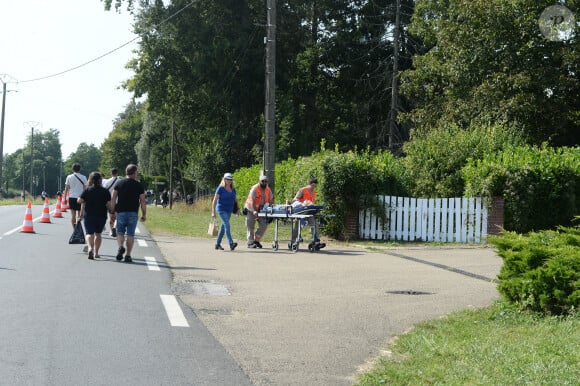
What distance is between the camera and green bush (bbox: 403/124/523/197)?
22188 millimetres

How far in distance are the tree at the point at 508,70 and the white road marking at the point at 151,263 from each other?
18.5 m

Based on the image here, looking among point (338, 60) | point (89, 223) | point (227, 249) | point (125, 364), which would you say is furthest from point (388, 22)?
point (125, 364)

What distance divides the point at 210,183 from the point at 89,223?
34282 mm

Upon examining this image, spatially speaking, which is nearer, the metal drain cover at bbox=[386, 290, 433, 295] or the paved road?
→ the paved road

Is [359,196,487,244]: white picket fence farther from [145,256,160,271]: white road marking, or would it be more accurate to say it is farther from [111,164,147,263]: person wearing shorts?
[111,164,147,263]: person wearing shorts

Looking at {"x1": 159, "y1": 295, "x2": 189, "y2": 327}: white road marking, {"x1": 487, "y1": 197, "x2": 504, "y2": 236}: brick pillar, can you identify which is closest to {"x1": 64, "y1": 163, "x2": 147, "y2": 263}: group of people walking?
{"x1": 159, "y1": 295, "x2": 189, "y2": 327}: white road marking

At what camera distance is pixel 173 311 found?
896cm

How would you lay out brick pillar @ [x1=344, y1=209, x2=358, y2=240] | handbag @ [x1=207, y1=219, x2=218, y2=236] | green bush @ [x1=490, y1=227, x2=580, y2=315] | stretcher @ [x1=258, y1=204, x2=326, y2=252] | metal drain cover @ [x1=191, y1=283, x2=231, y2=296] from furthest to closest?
brick pillar @ [x1=344, y1=209, x2=358, y2=240] → handbag @ [x1=207, y1=219, x2=218, y2=236] → stretcher @ [x1=258, y1=204, x2=326, y2=252] → metal drain cover @ [x1=191, y1=283, x2=231, y2=296] → green bush @ [x1=490, y1=227, x2=580, y2=315]

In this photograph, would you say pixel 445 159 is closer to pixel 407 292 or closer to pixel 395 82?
pixel 407 292

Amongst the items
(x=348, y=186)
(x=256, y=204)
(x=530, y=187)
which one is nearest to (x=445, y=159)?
(x=530, y=187)

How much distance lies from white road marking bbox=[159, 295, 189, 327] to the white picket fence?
11495 mm

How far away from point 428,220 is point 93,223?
9.39m

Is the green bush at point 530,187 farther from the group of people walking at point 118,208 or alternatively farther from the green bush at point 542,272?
the green bush at point 542,272

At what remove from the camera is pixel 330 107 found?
46094 mm
